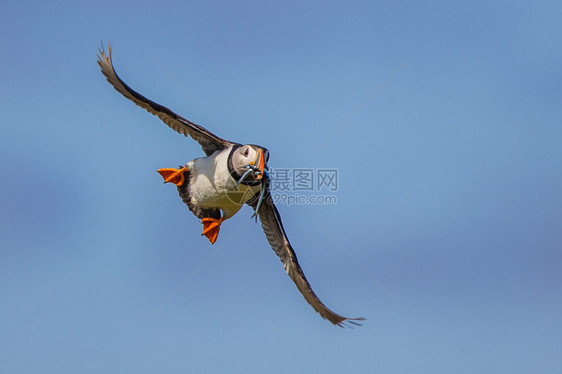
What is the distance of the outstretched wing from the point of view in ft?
48.4

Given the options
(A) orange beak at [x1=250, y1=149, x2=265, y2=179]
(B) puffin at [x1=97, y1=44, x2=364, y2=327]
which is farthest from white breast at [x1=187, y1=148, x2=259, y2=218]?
(A) orange beak at [x1=250, y1=149, x2=265, y2=179]

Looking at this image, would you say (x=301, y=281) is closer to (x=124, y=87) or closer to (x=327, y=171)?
(x=327, y=171)

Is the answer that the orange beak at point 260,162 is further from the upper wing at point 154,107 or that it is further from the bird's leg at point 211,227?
the bird's leg at point 211,227

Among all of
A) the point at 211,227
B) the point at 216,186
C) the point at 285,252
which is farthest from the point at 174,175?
the point at 285,252

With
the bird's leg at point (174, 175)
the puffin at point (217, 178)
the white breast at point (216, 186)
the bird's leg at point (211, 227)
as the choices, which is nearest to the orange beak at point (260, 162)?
the puffin at point (217, 178)

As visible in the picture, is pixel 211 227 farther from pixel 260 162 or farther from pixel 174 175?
pixel 260 162

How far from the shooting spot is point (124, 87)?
13344mm

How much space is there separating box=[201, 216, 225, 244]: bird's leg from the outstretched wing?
0.68 metres

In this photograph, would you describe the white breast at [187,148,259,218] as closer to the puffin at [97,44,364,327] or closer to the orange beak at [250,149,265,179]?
the puffin at [97,44,364,327]

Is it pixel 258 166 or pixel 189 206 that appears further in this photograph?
pixel 189 206

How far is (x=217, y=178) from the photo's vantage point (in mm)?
13203

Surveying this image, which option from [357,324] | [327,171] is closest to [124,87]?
[327,171]

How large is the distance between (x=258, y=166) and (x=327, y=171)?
2.80 metres

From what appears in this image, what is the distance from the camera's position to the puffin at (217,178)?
12.6 metres
